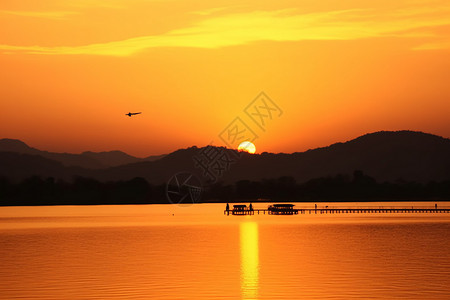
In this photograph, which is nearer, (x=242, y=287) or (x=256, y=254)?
(x=242, y=287)

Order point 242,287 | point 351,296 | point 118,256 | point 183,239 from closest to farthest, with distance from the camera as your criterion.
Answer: point 351,296 → point 242,287 → point 118,256 → point 183,239

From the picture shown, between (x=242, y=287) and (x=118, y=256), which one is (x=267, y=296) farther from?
(x=118, y=256)

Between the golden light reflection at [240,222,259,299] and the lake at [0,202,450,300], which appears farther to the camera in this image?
the golden light reflection at [240,222,259,299]

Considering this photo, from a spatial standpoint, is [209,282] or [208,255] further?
[208,255]

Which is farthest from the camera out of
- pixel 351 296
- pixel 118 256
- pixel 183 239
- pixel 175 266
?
pixel 183 239

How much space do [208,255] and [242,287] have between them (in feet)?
74.8

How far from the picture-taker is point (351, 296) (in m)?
39.3

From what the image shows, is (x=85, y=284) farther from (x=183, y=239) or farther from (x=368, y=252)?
(x=183, y=239)

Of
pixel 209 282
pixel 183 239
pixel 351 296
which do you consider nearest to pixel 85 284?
pixel 209 282

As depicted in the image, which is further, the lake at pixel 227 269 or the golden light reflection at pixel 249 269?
the golden light reflection at pixel 249 269

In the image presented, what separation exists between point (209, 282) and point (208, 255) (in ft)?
66.7

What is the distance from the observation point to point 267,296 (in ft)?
130

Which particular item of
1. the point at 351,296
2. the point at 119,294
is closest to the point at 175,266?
the point at 119,294

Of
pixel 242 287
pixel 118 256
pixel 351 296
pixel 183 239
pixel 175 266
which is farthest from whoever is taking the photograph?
pixel 183 239
